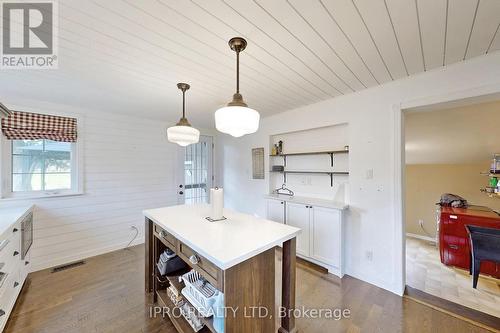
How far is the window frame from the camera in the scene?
2496 millimetres

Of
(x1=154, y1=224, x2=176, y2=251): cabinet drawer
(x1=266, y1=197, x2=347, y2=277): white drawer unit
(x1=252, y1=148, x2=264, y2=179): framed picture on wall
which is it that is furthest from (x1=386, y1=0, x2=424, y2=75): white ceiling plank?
(x1=252, y1=148, x2=264, y2=179): framed picture on wall

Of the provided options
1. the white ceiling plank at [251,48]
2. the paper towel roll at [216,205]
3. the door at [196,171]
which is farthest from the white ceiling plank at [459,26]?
the door at [196,171]

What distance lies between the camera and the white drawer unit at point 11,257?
160cm

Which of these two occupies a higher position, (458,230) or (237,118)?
(237,118)

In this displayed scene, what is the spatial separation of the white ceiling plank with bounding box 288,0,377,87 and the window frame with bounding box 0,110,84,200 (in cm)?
352

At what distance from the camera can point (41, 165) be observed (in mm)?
2801

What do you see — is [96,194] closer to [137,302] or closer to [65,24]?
[137,302]

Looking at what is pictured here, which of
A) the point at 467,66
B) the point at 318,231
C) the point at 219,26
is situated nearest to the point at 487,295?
the point at 318,231

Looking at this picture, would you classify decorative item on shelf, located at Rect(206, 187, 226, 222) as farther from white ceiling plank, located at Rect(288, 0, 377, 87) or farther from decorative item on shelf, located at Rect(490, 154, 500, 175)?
decorative item on shelf, located at Rect(490, 154, 500, 175)

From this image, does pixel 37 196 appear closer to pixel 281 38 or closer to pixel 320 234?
pixel 281 38

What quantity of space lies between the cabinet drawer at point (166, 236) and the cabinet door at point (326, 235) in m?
1.91

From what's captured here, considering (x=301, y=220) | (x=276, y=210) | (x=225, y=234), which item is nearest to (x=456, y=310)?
(x=301, y=220)

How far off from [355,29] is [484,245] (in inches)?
106

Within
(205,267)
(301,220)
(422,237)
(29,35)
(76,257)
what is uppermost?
(29,35)
